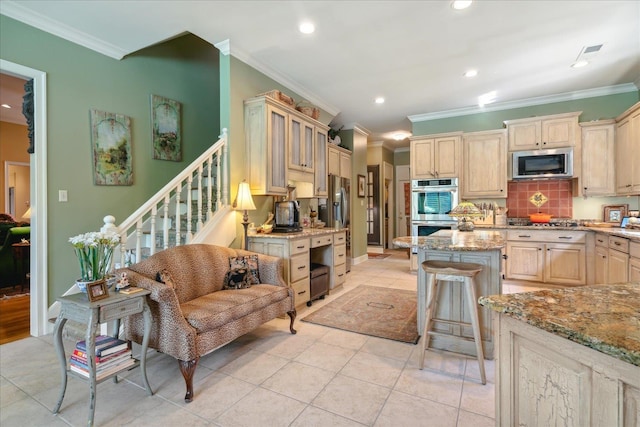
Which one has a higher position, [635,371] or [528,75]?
[528,75]

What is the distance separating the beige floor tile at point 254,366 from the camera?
2.22m

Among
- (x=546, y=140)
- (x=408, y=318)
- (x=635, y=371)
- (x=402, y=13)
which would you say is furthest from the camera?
(x=546, y=140)

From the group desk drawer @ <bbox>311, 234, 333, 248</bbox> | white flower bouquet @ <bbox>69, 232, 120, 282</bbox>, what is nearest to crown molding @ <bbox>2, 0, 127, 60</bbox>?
white flower bouquet @ <bbox>69, 232, 120, 282</bbox>

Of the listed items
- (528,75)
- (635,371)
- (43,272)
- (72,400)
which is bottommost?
(72,400)

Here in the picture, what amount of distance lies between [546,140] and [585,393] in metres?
4.98

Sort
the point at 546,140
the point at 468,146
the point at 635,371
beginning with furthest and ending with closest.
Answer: the point at 468,146, the point at 546,140, the point at 635,371

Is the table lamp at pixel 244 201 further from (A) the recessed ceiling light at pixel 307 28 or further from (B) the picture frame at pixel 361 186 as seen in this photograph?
(B) the picture frame at pixel 361 186

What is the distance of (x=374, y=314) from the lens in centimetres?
346

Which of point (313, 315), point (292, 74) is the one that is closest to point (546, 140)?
point (292, 74)

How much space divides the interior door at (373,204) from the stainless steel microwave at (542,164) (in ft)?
11.9

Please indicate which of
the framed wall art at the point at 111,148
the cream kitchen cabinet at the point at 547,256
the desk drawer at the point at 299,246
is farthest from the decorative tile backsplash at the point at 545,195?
Answer: the framed wall art at the point at 111,148

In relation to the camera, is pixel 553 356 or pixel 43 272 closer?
pixel 553 356

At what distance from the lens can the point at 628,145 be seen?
3.97 metres

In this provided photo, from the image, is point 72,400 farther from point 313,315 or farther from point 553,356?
point 553,356
